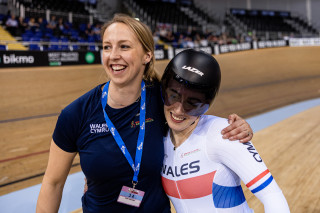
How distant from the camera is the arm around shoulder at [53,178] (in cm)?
143

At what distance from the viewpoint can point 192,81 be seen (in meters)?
1.29

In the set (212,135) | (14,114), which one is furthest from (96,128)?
(14,114)

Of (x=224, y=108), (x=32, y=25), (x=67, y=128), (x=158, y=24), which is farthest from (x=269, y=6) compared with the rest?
(x=67, y=128)

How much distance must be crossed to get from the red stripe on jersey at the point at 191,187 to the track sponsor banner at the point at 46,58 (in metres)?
7.47

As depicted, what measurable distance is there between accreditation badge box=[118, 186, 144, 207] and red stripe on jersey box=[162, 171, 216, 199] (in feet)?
0.57

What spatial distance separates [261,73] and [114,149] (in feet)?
37.9

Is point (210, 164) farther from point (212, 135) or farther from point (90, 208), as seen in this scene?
point (90, 208)

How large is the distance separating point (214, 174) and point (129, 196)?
47 centimetres

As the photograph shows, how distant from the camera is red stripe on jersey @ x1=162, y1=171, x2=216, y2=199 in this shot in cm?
133

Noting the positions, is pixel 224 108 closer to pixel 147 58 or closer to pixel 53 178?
pixel 147 58

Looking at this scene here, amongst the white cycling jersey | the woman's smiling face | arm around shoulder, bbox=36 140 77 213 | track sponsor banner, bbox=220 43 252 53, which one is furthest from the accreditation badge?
track sponsor banner, bbox=220 43 252 53

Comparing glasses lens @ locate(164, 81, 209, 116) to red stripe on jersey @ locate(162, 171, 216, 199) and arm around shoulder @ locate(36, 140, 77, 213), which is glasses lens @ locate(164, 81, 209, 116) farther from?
arm around shoulder @ locate(36, 140, 77, 213)

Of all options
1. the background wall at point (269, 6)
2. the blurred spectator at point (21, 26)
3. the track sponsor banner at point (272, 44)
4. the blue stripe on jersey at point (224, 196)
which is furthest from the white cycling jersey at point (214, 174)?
the background wall at point (269, 6)

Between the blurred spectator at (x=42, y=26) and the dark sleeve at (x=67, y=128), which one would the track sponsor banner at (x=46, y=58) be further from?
the dark sleeve at (x=67, y=128)
